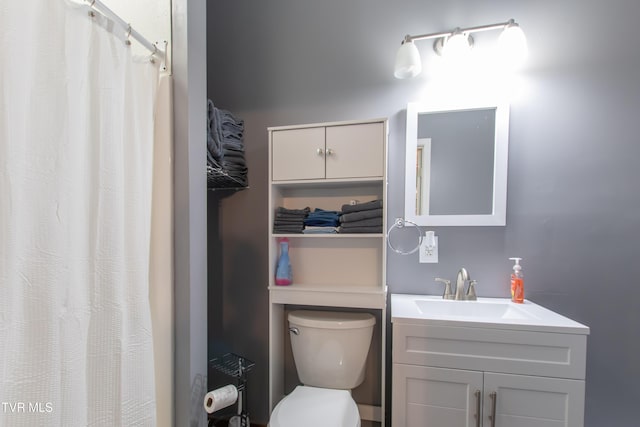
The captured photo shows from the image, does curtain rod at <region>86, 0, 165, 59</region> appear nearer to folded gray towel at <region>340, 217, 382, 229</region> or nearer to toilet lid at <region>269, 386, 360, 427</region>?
folded gray towel at <region>340, 217, 382, 229</region>

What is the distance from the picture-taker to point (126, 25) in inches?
31.7

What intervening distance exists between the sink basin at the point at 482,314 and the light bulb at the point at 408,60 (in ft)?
3.87

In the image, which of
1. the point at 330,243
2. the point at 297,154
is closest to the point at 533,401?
the point at 330,243

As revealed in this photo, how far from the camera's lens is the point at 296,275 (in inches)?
63.2

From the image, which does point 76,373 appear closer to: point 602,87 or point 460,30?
point 460,30

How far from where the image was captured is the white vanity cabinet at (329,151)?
1.32 metres

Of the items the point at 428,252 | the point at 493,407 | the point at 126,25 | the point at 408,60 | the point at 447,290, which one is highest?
the point at 408,60

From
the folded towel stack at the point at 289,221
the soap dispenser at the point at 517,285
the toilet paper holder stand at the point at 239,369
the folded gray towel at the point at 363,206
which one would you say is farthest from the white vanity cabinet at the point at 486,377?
the toilet paper holder stand at the point at 239,369

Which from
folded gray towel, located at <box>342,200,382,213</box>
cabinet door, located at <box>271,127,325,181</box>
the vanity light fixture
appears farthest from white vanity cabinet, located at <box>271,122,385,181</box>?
the vanity light fixture

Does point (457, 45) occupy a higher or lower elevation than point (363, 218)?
higher

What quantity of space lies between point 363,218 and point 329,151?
0.38 meters

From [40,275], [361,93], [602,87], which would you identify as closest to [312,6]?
[361,93]

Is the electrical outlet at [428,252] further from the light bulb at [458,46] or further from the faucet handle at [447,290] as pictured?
the light bulb at [458,46]

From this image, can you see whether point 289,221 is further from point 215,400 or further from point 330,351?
point 215,400
